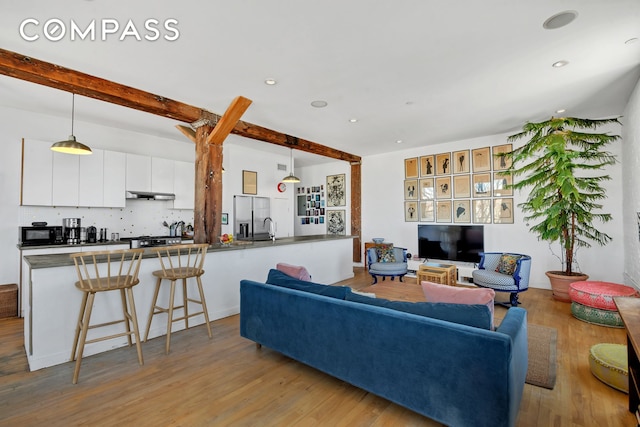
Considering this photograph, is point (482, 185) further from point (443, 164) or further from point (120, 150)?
point (120, 150)

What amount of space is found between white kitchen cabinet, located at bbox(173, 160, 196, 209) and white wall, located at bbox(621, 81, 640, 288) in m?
6.73

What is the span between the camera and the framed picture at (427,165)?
6613mm

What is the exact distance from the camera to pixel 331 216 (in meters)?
8.42

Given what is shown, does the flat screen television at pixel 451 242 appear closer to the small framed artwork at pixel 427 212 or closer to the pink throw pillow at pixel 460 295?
the small framed artwork at pixel 427 212

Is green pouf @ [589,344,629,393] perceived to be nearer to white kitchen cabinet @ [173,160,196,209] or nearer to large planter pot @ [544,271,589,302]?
large planter pot @ [544,271,589,302]

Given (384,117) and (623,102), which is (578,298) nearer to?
(623,102)

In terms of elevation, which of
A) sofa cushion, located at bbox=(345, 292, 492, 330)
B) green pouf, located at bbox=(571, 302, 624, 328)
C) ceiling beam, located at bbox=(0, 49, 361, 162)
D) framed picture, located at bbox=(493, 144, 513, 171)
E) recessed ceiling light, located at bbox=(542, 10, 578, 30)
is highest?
recessed ceiling light, located at bbox=(542, 10, 578, 30)

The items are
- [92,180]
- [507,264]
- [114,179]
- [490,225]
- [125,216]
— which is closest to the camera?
[507,264]

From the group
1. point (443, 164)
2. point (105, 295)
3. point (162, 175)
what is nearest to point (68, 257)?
point (105, 295)

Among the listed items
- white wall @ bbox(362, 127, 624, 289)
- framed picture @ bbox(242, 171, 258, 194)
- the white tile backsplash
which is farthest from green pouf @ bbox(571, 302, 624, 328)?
the white tile backsplash

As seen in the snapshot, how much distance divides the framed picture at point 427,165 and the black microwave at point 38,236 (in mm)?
6722

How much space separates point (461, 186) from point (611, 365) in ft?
14.3

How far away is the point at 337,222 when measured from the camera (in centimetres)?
828

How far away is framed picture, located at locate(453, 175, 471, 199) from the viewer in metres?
6.13
